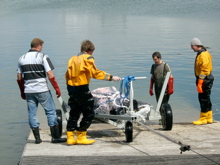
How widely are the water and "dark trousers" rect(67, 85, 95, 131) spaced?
2.06m

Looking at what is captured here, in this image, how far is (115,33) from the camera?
104 feet

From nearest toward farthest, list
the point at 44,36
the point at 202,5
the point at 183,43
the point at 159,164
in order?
the point at 159,164 → the point at 183,43 → the point at 44,36 → the point at 202,5

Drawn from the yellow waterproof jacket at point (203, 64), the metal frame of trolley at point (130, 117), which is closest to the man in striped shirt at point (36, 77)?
the metal frame of trolley at point (130, 117)

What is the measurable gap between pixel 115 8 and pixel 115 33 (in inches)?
919

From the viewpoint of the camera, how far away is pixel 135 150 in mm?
6656

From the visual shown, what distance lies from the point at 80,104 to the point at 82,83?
1.09 feet

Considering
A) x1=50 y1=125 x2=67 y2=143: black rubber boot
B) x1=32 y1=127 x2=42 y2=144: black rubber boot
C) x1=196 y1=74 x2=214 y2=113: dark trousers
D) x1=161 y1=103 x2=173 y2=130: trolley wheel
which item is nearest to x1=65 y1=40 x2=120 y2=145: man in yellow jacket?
x1=50 y1=125 x2=67 y2=143: black rubber boot

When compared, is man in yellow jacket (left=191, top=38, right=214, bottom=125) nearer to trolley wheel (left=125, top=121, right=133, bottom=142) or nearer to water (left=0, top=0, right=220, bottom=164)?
trolley wheel (left=125, top=121, right=133, bottom=142)

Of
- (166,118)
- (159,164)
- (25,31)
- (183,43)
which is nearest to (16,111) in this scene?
(166,118)

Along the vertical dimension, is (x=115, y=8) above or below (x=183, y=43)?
above

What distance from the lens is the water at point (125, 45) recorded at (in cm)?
1266

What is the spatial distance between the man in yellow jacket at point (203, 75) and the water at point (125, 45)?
2.85 metres

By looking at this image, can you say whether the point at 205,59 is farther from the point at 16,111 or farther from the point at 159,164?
the point at 16,111

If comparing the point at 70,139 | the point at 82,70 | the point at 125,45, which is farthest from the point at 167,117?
the point at 125,45
